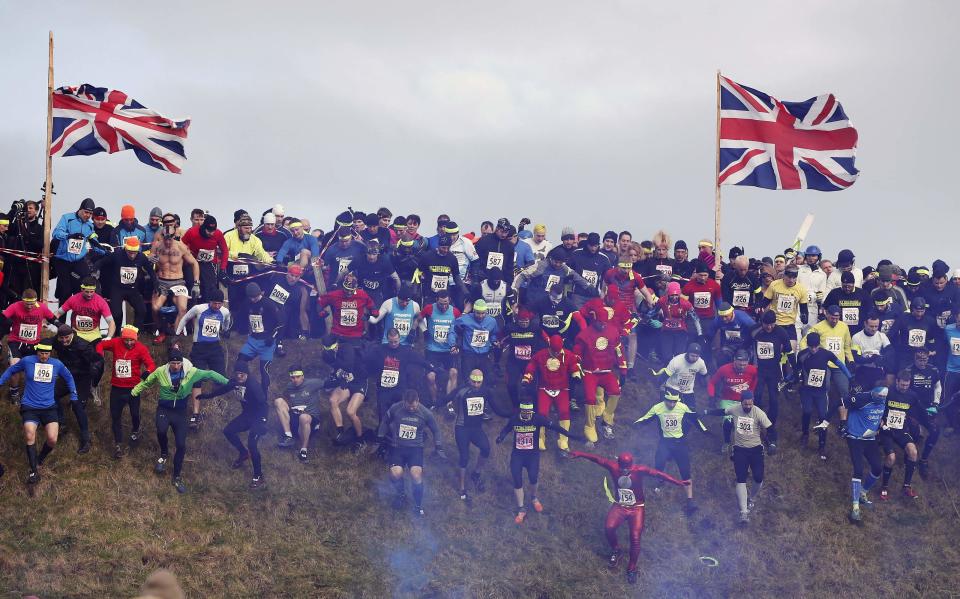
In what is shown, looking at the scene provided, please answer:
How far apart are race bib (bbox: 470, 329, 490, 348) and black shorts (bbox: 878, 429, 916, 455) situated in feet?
27.7

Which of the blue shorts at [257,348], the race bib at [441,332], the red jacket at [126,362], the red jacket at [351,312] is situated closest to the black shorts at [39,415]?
the red jacket at [126,362]

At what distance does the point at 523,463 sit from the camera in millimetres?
18641

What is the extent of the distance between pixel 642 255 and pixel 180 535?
1208 cm

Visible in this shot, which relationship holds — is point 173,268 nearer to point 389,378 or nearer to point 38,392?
point 38,392

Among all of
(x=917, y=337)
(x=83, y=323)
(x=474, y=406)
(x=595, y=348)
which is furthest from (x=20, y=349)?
(x=917, y=337)

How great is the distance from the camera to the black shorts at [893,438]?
65.1 ft

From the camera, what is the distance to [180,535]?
17.2 metres

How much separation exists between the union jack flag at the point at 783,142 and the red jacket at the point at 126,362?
1443 cm

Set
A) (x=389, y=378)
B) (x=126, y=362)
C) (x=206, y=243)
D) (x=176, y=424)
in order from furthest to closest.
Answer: (x=206, y=243), (x=389, y=378), (x=126, y=362), (x=176, y=424)

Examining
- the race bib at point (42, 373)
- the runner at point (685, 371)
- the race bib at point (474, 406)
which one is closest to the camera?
the race bib at point (42, 373)

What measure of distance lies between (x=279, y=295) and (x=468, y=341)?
4.18m

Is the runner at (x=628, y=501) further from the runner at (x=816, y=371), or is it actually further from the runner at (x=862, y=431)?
the runner at (x=862, y=431)

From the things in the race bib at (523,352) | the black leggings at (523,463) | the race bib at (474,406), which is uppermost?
the race bib at (523,352)

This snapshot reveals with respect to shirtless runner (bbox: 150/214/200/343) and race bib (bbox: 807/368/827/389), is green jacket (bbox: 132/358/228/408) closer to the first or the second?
shirtless runner (bbox: 150/214/200/343)
